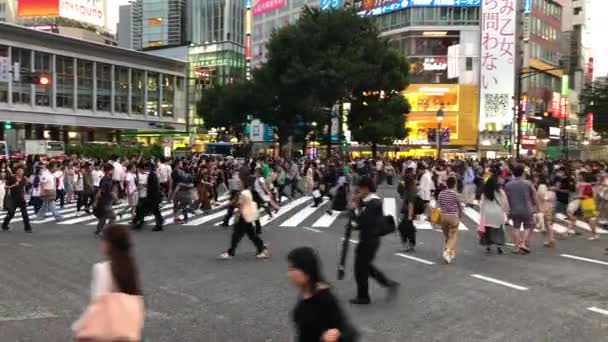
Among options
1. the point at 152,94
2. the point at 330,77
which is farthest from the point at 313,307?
the point at 152,94

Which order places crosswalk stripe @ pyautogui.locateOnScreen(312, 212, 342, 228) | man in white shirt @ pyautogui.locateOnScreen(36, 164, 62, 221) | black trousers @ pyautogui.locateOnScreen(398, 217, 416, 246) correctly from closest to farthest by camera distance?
1. black trousers @ pyautogui.locateOnScreen(398, 217, 416, 246)
2. man in white shirt @ pyautogui.locateOnScreen(36, 164, 62, 221)
3. crosswalk stripe @ pyautogui.locateOnScreen(312, 212, 342, 228)

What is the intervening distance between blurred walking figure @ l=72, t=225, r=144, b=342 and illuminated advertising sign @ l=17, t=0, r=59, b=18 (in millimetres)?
74972

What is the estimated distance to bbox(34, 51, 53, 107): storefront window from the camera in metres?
60.5

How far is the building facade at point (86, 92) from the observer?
58.6 metres

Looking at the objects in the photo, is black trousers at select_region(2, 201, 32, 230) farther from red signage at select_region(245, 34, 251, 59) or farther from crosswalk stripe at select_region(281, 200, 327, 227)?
red signage at select_region(245, 34, 251, 59)

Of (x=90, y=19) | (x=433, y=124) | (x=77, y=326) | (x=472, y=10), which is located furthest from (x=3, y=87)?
(x=77, y=326)

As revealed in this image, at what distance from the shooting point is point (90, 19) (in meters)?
77.1

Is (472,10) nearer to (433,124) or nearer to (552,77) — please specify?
(433,124)

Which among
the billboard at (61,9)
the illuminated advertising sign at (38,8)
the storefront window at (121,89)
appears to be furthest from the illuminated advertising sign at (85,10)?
the storefront window at (121,89)

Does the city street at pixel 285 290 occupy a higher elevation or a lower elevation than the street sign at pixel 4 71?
lower

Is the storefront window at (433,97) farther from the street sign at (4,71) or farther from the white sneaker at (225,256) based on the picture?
the white sneaker at (225,256)

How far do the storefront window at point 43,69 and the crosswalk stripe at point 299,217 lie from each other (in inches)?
1877

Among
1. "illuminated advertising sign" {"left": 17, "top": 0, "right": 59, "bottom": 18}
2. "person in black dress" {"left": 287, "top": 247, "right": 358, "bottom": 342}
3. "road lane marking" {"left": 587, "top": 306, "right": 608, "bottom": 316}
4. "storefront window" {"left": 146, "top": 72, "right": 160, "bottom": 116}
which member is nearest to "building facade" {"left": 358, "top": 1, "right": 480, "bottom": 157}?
"storefront window" {"left": 146, "top": 72, "right": 160, "bottom": 116}

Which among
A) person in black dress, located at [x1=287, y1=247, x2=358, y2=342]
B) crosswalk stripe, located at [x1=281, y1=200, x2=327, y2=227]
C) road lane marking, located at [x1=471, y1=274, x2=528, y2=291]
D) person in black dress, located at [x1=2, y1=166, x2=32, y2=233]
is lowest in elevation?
crosswalk stripe, located at [x1=281, y1=200, x2=327, y2=227]
